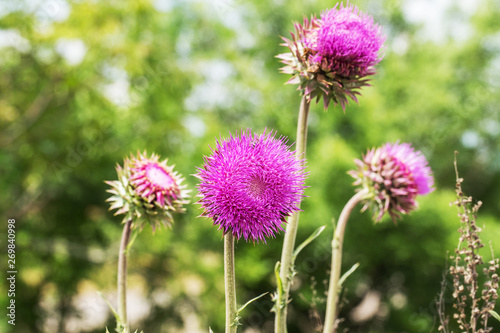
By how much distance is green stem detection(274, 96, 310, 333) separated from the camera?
6.70 feet

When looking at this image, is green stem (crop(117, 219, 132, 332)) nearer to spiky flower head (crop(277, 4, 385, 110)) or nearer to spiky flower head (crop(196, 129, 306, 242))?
spiky flower head (crop(196, 129, 306, 242))

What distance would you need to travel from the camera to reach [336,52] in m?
2.36

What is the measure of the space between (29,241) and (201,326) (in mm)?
4553

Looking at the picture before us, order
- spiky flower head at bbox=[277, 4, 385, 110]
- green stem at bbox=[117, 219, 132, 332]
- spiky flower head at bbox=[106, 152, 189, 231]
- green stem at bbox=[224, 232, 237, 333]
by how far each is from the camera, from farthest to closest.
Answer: spiky flower head at bbox=[106, 152, 189, 231]
spiky flower head at bbox=[277, 4, 385, 110]
green stem at bbox=[117, 219, 132, 332]
green stem at bbox=[224, 232, 237, 333]

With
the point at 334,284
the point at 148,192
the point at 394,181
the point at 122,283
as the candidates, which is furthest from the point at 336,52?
the point at 122,283

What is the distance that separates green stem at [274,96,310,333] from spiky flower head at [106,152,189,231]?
0.70 meters

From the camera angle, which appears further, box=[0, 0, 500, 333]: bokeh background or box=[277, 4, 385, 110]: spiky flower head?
box=[0, 0, 500, 333]: bokeh background

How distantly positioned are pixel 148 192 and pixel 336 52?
1.18 m

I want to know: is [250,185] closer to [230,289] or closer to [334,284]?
[230,289]

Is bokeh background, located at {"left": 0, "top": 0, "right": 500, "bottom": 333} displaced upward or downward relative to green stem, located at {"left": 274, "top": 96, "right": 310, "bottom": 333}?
upward

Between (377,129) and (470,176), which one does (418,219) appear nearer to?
(377,129)

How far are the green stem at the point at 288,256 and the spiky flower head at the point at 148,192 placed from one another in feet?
2.30

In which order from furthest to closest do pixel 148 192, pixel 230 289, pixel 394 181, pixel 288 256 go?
pixel 394 181
pixel 148 192
pixel 288 256
pixel 230 289

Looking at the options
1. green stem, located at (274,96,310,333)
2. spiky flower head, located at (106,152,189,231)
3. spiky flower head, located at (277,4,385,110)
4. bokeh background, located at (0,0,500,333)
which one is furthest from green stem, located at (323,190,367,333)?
bokeh background, located at (0,0,500,333)
